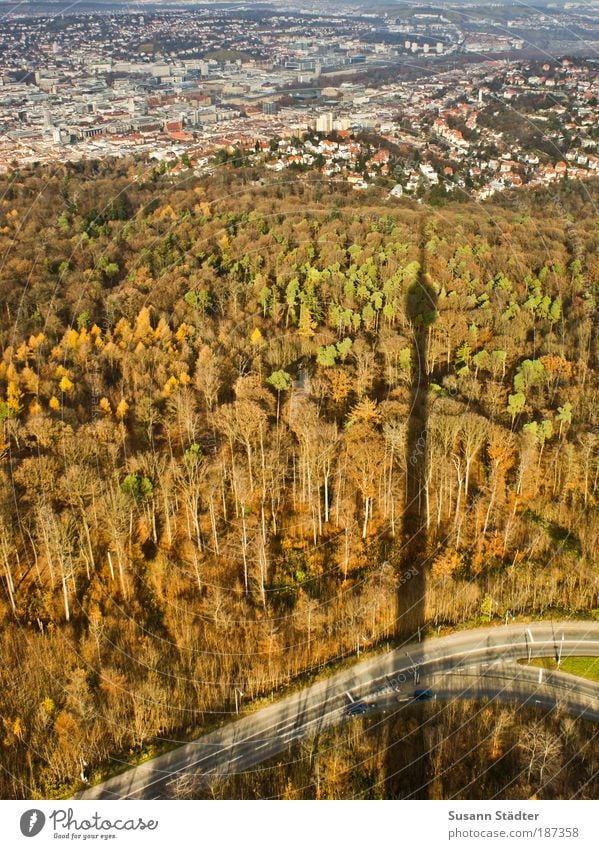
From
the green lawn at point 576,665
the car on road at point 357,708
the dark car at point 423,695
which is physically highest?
the dark car at point 423,695

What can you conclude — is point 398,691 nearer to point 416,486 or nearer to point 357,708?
point 357,708

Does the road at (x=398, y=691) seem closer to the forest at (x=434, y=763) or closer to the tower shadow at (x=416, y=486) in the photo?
the forest at (x=434, y=763)

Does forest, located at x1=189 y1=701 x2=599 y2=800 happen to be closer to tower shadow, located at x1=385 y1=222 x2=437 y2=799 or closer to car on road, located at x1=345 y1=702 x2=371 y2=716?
tower shadow, located at x1=385 y1=222 x2=437 y2=799

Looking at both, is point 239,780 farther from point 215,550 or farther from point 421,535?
point 421,535

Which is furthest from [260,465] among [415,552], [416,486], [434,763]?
[434,763]

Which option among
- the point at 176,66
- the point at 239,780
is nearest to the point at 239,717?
the point at 239,780

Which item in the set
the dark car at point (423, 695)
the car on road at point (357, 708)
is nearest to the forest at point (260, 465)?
the car on road at point (357, 708)
